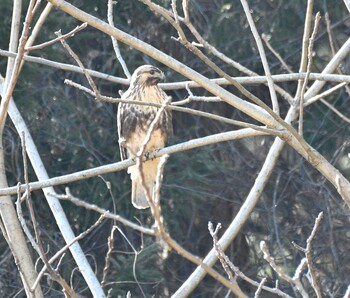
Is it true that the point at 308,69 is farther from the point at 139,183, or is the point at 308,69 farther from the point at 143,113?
the point at 139,183

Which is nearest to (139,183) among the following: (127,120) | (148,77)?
(127,120)

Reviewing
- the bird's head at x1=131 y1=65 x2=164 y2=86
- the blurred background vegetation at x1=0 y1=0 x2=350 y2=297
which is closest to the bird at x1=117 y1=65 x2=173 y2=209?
the bird's head at x1=131 y1=65 x2=164 y2=86

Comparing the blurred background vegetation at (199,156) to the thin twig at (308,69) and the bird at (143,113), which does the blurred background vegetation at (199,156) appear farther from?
the thin twig at (308,69)

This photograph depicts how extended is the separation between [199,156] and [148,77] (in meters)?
2.67

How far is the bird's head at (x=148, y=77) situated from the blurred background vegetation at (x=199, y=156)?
2161 mm

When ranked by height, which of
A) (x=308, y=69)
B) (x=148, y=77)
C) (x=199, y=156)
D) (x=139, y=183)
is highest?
(x=308, y=69)

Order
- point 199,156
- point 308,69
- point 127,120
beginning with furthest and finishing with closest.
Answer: point 199,156, point 127,120, point 308,69

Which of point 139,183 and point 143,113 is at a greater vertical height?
point 143,113

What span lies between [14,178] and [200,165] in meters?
1.50

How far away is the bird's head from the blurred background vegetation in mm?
2161

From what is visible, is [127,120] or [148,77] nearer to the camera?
[148,77]

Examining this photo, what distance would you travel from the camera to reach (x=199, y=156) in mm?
7816

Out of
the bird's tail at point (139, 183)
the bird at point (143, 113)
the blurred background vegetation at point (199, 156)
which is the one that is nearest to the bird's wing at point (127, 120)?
the bird at point (143, 113)

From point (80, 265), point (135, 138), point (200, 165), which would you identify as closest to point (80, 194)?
point (200, 165)
